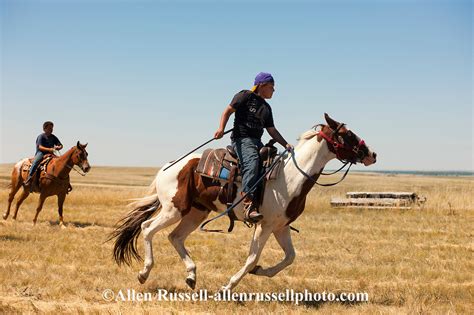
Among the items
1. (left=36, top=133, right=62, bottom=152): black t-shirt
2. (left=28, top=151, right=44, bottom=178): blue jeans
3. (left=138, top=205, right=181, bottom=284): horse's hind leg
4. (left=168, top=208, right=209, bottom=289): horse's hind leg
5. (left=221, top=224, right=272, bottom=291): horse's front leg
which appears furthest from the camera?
(left=28, top=151, right=44, bottom=178): blue jeans

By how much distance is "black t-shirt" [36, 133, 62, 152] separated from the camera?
621 inches

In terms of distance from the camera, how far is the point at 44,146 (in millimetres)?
15875

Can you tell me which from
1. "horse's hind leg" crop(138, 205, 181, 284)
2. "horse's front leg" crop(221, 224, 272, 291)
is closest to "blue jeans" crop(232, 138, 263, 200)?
"horse's front leg" crop(221, 224, 272, 291)

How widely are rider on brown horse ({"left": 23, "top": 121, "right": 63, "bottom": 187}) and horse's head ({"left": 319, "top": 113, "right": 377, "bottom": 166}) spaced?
10.9 metres

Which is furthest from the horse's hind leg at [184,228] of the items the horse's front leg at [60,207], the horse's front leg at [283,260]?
the horse's front leg at [60,207]

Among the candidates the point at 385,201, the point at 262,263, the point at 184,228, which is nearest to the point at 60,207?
the point at 262,263

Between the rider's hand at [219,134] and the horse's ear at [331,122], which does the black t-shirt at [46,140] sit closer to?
the rider's hand at [219,134]

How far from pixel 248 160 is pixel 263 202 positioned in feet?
2.09

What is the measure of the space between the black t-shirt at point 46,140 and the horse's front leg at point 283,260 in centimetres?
1055

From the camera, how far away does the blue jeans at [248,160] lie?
718cm

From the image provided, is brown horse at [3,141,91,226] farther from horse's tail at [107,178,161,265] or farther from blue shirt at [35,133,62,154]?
horse's tail at [107,178,161,265]

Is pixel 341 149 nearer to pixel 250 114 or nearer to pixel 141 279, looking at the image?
pixel 250 114

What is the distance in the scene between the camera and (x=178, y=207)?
7.85 meters

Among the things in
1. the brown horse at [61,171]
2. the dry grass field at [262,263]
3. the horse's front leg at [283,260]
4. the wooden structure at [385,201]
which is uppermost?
the brown horse at [61,171]
